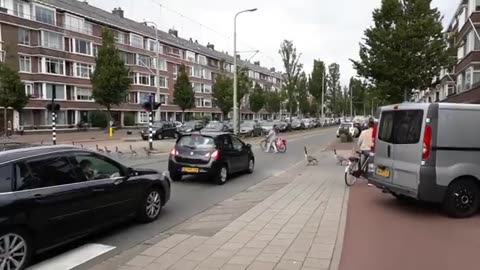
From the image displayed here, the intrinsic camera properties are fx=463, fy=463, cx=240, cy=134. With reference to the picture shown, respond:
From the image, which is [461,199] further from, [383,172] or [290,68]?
[290,68]

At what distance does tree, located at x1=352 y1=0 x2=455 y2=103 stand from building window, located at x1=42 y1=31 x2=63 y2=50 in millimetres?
39723

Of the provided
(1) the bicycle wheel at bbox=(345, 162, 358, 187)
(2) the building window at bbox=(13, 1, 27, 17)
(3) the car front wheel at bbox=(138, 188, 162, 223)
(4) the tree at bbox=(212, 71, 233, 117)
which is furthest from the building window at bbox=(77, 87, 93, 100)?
(3) the car front wheel at bbox=(138, 188, 162, 223)

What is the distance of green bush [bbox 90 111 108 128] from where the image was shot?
5712cm

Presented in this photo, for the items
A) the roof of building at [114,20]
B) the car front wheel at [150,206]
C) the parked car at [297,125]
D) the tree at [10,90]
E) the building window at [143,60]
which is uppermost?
the roof of building at [114,20]

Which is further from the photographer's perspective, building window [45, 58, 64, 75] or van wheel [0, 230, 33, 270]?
building window [45, 58, 64, 75]

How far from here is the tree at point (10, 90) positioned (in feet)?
131

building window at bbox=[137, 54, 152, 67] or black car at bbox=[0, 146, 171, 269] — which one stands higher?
building window at bbox=[137, 54, 152, 67]

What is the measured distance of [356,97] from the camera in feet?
348

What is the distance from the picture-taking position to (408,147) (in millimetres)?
7945

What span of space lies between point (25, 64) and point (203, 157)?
44.8m

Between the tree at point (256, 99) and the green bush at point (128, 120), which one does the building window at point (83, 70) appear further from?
the tree at point (256, 99)

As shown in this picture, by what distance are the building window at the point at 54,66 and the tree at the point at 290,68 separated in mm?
29125

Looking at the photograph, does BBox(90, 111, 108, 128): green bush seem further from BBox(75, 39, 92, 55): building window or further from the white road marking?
the white road marking

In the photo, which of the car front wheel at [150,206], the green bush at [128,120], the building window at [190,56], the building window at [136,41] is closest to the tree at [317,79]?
the building window at [190,56]
